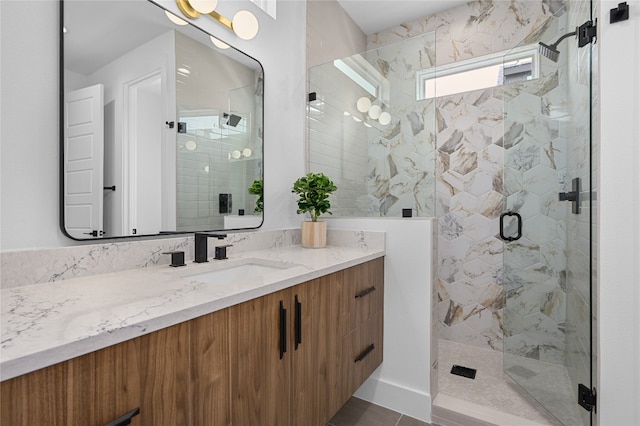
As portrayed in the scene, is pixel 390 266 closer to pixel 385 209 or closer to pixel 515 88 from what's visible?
pixel 385 209

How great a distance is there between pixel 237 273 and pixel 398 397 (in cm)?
118

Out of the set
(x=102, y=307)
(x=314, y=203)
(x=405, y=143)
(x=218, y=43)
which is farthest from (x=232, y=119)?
(x=102, y=307)

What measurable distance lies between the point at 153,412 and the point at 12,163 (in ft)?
2.82

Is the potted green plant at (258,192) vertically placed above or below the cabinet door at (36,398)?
above

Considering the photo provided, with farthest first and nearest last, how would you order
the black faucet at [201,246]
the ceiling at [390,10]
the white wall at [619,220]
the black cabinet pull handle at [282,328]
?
the ceiling at [390,10] < the black faucet at [201,246] < the white wall at [619,220] < the black cabinet pull handle at [282,328]

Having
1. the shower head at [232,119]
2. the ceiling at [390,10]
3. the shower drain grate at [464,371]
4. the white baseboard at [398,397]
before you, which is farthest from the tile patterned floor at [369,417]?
the ceiling at [390,10]

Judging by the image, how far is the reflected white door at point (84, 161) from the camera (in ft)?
3.55

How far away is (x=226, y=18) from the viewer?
167 centimetres

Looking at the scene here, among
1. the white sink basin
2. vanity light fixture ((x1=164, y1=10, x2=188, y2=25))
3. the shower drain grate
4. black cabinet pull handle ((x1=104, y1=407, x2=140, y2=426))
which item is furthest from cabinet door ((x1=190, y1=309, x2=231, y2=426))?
the shower drain grate

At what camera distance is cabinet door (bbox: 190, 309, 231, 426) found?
2.61 ft

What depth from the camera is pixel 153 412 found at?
708 millimetres

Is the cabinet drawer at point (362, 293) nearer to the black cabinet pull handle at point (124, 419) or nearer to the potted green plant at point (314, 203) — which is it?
the potted green plant at point (314, 203)

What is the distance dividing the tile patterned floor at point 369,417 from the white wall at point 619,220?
87 cm

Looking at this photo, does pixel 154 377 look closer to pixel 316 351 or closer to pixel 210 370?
pixel 210 370
